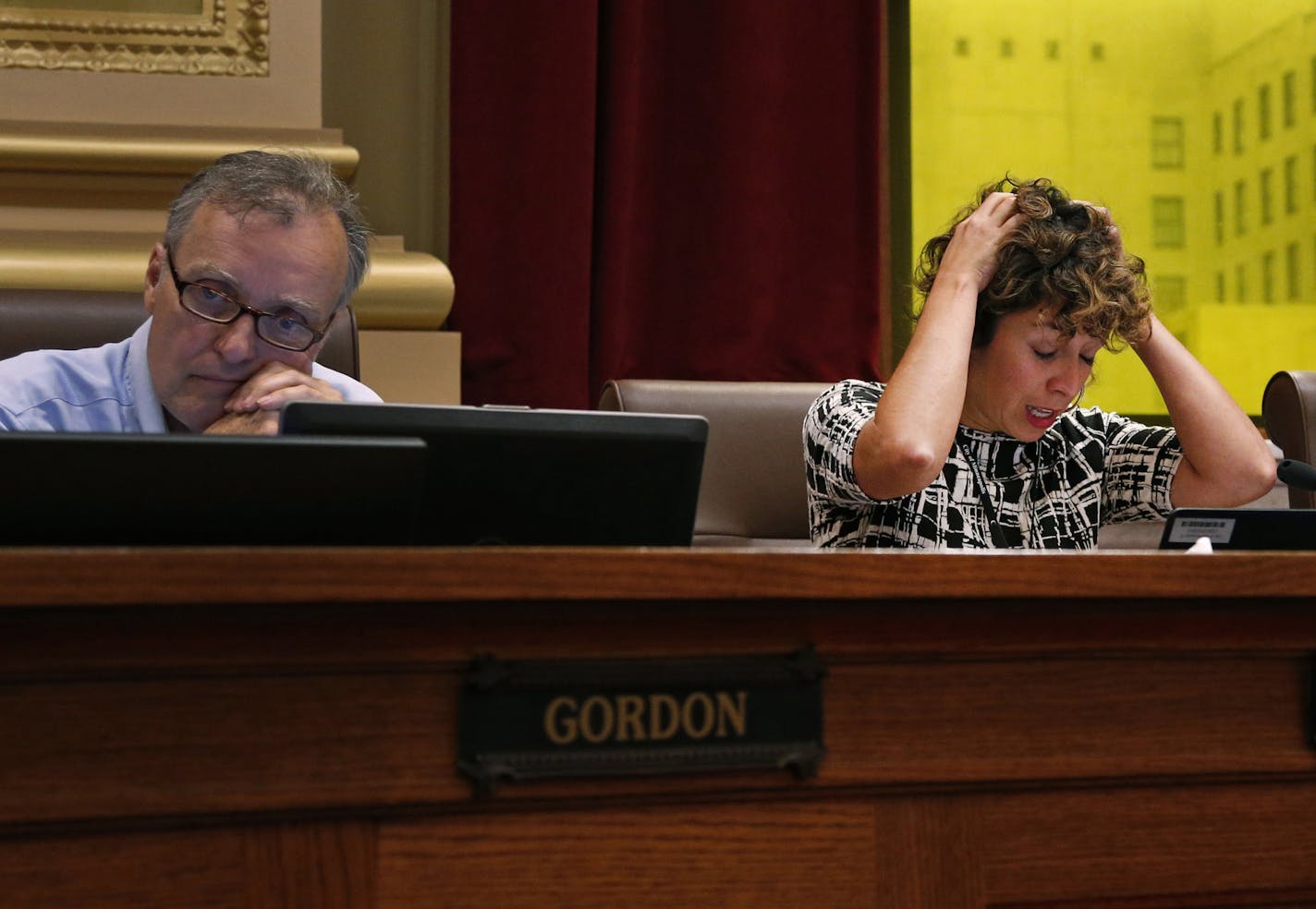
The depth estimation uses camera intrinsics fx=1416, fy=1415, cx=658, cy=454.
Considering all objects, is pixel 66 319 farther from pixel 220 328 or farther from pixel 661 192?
pixel 661 192

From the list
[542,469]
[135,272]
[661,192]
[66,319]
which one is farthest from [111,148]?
[542,469]

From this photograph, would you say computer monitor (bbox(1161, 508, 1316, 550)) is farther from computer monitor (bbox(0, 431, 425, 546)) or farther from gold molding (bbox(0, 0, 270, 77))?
gold molding (bbox(0, 0, 270, 77))

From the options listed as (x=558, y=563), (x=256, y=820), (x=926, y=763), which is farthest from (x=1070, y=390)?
(x=256, y=820)

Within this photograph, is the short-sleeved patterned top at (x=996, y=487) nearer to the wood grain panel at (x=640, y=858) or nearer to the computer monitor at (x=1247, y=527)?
the computer monitor at (x=1247, y=527)

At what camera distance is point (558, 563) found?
750 millimetres

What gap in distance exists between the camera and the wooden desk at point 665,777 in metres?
0.70

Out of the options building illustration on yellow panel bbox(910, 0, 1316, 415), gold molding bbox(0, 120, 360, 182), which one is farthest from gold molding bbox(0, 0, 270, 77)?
building illustration on yellow panel bbox(910, 0, 1316, 415)

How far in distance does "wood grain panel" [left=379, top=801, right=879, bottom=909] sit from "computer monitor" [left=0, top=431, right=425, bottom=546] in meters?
0.17

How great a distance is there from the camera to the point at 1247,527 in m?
1.08

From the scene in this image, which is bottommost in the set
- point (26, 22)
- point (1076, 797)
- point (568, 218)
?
point (1076, 797)

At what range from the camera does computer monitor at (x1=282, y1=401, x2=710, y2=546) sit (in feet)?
2.73

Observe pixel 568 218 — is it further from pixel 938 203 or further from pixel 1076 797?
pixel 1076 797

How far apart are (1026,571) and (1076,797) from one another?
0.45 ft

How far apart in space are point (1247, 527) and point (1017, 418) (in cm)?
65
